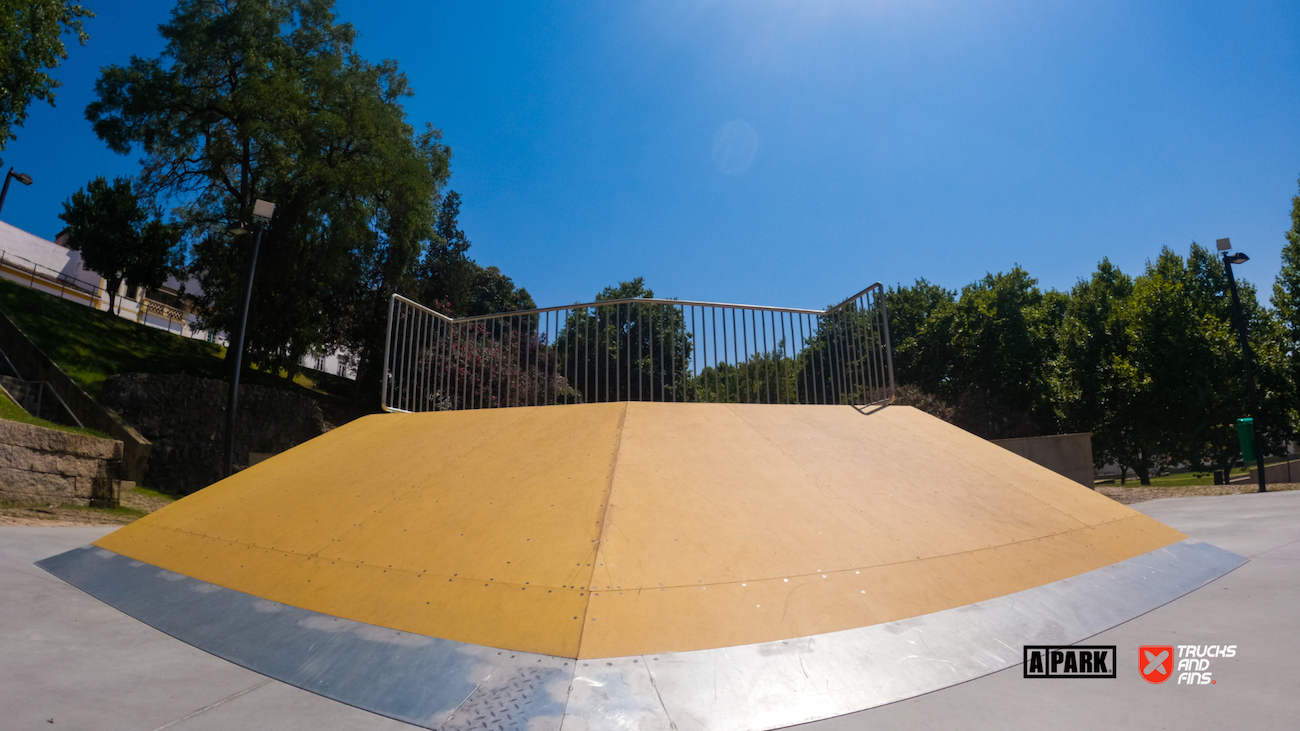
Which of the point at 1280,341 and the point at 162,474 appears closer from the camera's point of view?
the point at 162,474

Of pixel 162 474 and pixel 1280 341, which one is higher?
pixel 1280 341

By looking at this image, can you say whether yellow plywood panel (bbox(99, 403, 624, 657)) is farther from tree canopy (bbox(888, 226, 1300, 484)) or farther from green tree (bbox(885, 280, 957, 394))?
green tree (bbox(885, 280, 957, 394))

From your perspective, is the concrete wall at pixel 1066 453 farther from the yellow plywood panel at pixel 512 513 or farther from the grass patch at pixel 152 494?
the grass patch at pixel 152 494

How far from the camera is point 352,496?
5.15 metres

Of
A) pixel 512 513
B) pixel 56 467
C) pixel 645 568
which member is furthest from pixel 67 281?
pixel 645 568

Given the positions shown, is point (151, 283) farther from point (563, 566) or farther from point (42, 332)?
point (563, 566)

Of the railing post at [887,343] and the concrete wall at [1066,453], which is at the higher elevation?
the railing post at [887,343]

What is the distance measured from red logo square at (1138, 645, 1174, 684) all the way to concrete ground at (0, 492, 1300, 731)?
46 millimetres

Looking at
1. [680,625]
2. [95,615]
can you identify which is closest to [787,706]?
[680,625]

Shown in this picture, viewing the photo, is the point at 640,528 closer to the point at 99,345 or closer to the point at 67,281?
the point at 99,345

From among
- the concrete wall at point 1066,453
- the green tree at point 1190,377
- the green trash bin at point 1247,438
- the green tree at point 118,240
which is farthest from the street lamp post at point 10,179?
the green tree at point 1190,377

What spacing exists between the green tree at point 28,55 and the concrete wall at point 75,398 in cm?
572

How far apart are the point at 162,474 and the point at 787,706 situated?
20.0m

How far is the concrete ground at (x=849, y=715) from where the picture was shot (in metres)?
2.70
